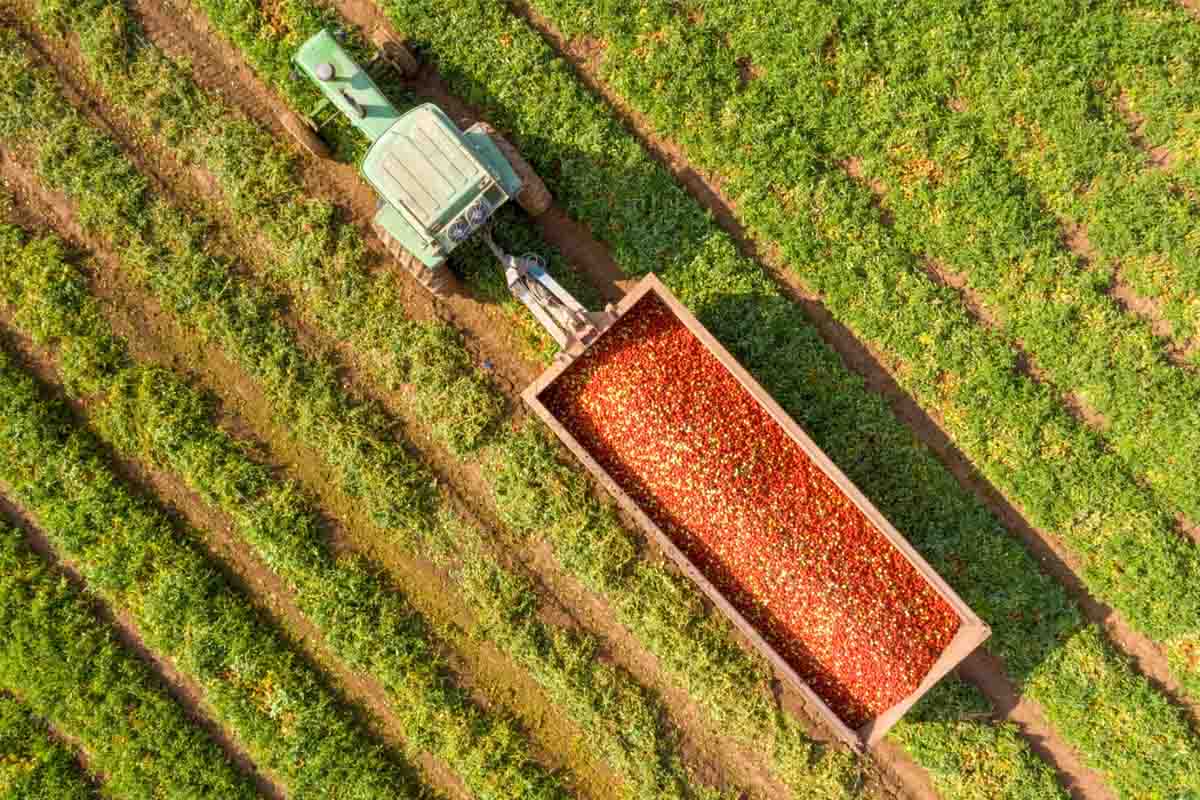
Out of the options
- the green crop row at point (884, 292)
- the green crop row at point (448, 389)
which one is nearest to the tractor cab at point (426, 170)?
the green crop row at point (448, 389)

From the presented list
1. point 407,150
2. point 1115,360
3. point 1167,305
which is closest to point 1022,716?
point 1115,360

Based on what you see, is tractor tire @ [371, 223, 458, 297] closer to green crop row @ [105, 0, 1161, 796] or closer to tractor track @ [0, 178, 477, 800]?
green crop row @ [105, 0, 1161, 796]

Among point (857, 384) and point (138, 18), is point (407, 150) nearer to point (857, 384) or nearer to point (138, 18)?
point (138, 18)

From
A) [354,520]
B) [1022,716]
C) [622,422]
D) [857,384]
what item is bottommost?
[1022,716]

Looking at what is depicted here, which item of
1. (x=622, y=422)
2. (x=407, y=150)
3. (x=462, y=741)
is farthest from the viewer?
(x=462, y=741)

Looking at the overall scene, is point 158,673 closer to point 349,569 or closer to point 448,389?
point 349,569

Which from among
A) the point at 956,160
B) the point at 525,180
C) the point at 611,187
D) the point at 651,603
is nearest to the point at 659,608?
the point at 651,603

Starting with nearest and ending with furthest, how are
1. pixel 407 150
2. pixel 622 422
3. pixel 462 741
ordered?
pixel 407 150
pixel 622 422
pixel 462 741

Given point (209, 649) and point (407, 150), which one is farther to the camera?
point (209, 649)
